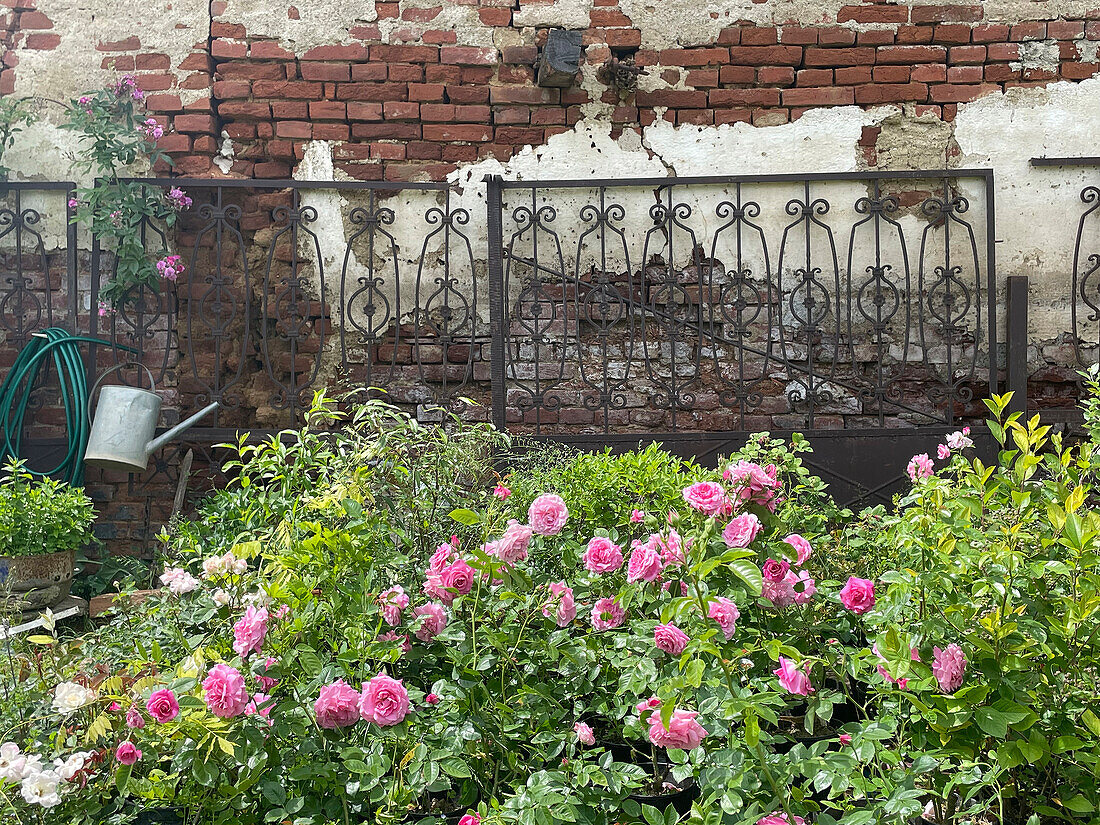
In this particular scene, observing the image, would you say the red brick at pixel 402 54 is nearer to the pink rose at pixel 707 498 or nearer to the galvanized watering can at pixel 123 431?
the galvanized watering can at pixel 123 431

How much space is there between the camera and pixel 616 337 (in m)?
3.76

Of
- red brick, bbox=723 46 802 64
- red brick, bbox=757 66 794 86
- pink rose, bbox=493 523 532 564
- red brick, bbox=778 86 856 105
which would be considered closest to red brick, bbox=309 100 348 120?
red brick, bbox=723 46 802 64

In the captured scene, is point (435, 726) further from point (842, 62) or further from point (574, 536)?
point (842, 62)

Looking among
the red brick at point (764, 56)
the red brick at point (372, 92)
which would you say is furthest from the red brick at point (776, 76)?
the red brick at point (372, 92)

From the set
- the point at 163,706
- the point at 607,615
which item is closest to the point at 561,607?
the point at 607,615

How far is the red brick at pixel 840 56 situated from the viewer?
3762 millimetres

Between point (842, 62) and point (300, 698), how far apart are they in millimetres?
3682

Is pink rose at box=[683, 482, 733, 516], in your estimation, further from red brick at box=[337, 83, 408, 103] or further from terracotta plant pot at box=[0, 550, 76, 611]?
red brick at box=[337, 83, 408, 103]

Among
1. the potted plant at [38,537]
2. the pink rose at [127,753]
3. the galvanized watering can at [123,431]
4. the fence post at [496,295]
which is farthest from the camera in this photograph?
the fence post at [496,295]

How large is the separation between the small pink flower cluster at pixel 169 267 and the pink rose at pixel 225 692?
2.83m

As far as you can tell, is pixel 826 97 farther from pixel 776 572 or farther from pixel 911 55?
pixel 776 572

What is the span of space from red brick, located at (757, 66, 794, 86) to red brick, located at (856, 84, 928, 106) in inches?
12.6

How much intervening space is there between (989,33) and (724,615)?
373 cm

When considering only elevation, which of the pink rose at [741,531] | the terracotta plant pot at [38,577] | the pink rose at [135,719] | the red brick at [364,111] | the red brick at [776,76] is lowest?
the terracotta plant pot at [38,577]
